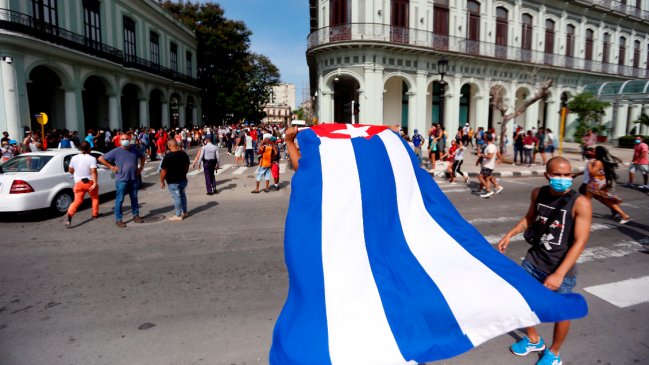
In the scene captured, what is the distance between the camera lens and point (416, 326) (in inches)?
99.0

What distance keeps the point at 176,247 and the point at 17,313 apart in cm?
238

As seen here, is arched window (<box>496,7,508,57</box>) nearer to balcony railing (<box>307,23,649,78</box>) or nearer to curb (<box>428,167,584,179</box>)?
balcony railing (<box>307,23,649,78</box>)

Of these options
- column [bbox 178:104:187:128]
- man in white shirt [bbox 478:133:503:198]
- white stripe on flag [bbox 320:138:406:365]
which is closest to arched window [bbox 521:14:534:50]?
man in white shirt [bbox 478:133:503:198]

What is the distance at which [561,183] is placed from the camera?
10.0ft

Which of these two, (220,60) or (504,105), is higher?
(220,60)

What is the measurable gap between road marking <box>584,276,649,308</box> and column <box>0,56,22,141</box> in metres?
23.1

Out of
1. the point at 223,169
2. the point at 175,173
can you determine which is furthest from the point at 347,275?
the point at 223,169

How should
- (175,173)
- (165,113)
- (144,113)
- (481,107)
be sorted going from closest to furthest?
(175,173), (481,107), (144,113), (165,113)

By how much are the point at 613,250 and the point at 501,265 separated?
4618 millimetres

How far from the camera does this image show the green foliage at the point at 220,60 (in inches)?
1748

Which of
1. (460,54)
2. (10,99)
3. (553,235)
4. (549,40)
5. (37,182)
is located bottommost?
(37,182)

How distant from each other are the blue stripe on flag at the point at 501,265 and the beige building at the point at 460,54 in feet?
42.9

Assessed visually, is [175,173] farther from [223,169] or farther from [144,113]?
[144,113]

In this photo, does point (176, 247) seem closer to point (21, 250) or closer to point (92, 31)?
point (21, 250)
